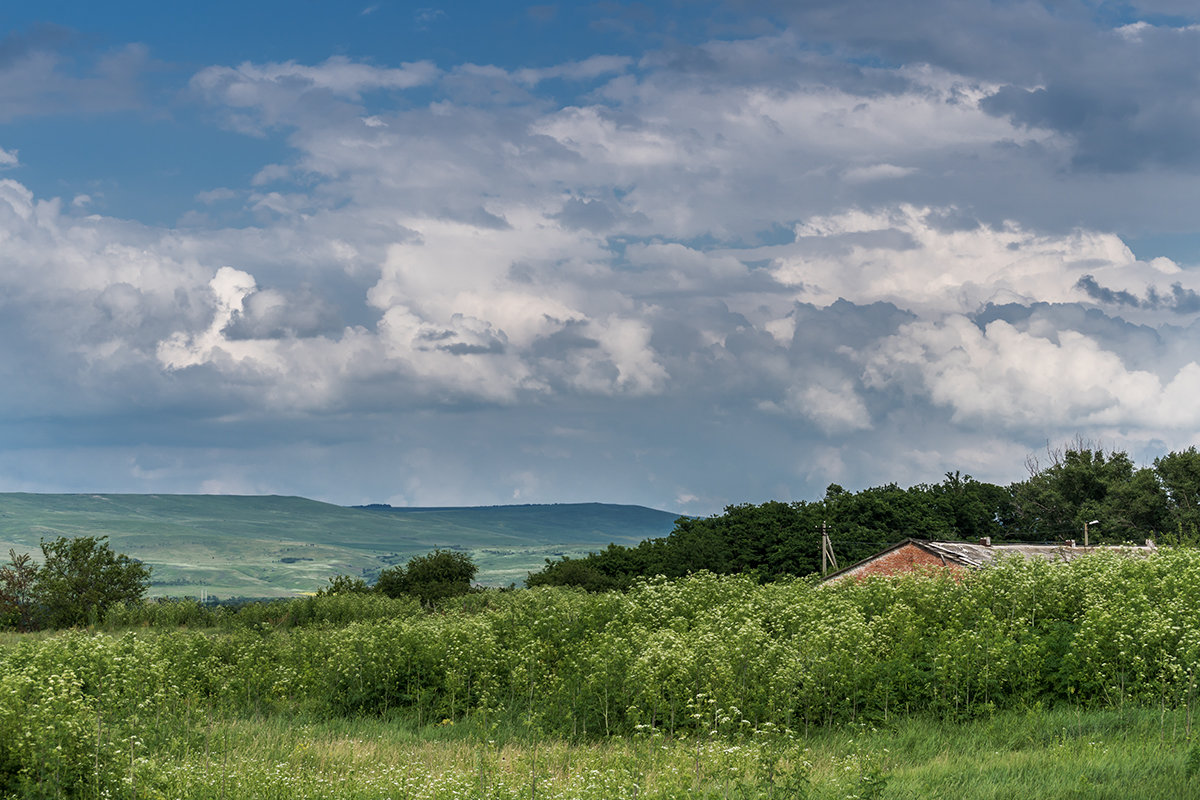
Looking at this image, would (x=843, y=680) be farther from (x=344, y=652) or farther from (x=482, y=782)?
(x=344, y=652)

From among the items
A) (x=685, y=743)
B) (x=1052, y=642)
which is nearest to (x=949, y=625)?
(x=1052, y=642)

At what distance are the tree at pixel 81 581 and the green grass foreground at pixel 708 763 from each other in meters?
37.5

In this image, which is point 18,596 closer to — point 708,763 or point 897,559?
point 897,559

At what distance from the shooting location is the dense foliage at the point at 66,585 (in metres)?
47.1

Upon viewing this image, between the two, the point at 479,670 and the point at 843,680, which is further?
the point at 479,670

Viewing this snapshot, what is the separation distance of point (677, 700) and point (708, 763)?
4.04 m

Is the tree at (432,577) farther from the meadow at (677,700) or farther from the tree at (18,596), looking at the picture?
the meadow at (677,700)

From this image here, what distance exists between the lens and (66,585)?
1903 inches

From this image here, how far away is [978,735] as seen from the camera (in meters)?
13.8

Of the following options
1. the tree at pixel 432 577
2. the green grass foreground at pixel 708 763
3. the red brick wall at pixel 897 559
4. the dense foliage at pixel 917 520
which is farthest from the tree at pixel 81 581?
the green grass foreground at pixel 708 763

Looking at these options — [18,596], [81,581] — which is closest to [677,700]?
[81,581]

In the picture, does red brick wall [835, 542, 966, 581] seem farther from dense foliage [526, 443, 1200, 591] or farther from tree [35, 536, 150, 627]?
tree [35, 536, 150, 627]

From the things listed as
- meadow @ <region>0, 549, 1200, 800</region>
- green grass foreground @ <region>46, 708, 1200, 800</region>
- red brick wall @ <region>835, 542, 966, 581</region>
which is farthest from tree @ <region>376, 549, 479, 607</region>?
green grass foreground @ <region>46, 708, 1200, 800</region>

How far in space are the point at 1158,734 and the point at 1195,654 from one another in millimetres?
2173
